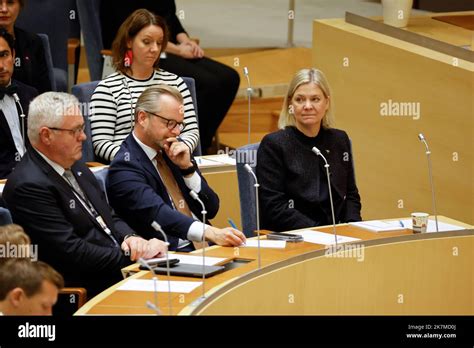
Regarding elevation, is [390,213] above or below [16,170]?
below

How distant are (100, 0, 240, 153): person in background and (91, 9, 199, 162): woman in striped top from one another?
35.9 inches

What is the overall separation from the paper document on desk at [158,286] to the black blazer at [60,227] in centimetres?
33

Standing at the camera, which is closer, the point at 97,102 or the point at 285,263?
the point at 285,263

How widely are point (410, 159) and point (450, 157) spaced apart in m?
0.28

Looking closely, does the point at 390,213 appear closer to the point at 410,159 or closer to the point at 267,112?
the point at 410,159

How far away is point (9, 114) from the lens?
4410 mm

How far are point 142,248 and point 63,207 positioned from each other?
0.29m

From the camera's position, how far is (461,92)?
4789mm

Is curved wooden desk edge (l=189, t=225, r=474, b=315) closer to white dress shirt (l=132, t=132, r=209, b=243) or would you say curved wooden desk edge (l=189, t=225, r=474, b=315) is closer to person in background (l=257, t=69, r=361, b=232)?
white dress shirt (l=132, t=132, r=209, b=243)

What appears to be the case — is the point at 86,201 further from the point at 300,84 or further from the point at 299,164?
the point at 300,84

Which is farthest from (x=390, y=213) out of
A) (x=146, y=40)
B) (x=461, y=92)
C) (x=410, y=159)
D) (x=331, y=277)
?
(x=331, y=277)

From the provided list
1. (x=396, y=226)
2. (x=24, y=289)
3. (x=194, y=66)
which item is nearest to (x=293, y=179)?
(x=396, y=226)
